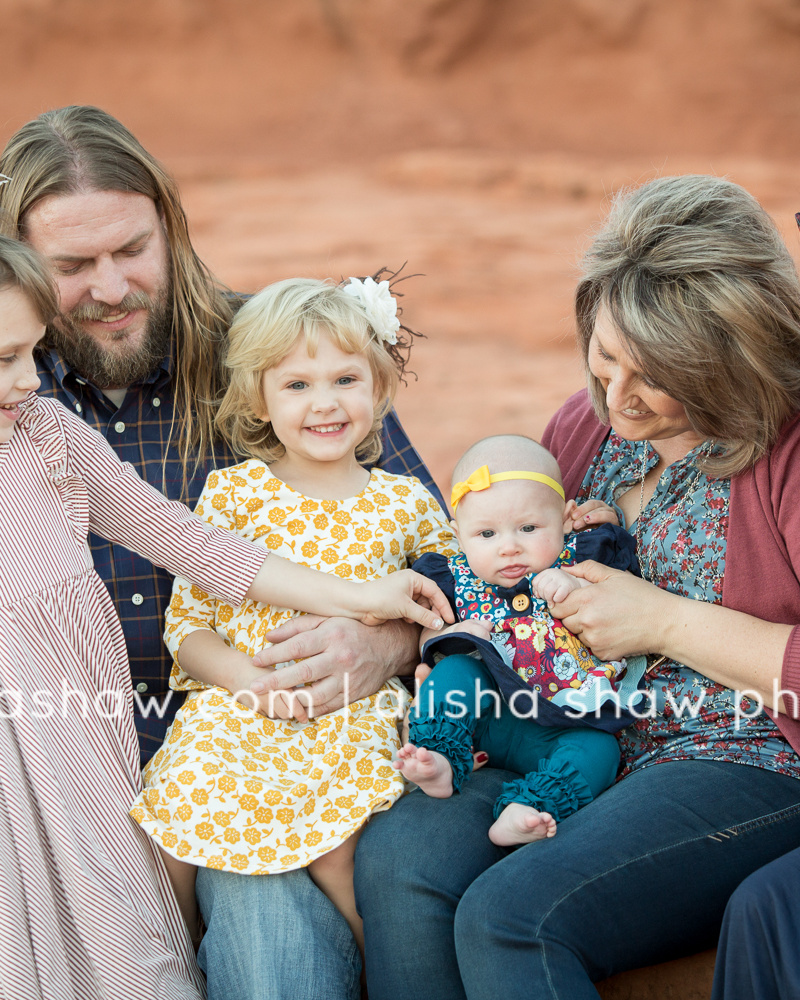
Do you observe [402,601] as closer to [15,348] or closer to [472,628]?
[472,628]

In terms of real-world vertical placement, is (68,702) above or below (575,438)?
below

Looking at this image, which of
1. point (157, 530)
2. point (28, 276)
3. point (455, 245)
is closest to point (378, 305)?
point (157, 530)

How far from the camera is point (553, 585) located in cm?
224

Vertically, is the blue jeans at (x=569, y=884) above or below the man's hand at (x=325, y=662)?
below

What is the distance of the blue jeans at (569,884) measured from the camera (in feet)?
5.80

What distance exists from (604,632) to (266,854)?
2.66 ft

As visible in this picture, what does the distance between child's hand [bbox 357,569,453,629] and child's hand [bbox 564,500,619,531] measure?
35cm

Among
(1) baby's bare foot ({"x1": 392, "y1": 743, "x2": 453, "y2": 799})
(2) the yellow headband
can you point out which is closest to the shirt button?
(2) the yellow headband

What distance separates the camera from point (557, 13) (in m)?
16.0

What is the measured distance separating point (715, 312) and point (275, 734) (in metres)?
1.25

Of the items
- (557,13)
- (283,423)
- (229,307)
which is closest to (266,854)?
(283,423)

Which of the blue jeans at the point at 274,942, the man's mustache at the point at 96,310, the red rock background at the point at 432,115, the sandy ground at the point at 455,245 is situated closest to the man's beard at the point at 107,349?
the man's mustache at the point at 96,310

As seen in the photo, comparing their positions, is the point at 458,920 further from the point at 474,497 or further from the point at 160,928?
the point at 474,497

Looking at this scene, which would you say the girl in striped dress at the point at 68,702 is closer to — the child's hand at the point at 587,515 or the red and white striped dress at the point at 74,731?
the red and white striped dress at the point at 74,731
